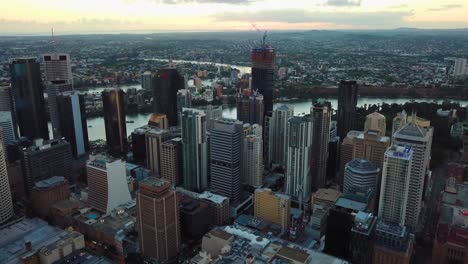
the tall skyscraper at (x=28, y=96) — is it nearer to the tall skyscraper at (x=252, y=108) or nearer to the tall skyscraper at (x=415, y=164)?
the tall skyscraper at (x=252, y=108)

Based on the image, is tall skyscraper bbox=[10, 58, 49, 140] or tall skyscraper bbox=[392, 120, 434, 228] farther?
tall skyscraper bbox=[10, 58, 49, 140]

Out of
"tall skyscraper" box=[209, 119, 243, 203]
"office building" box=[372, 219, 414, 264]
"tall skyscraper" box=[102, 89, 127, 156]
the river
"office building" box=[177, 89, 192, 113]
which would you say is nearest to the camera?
"office building" box=[372, 219, 414, 264]

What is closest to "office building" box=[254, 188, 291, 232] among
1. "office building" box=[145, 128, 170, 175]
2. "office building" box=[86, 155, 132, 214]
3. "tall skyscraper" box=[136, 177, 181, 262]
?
"tall skyscraper" box=[136, 177, 181, 262]

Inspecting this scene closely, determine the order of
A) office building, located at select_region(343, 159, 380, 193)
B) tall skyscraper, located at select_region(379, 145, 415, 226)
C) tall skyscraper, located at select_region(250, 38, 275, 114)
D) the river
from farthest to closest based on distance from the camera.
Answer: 1. the river
2. tall skyscraper, located at select_region(250, 38, 275, 114)
3. office building, located at select_region(343, 159, 380, 193)
4. tall skyscraper, located at select_region(379, 145, 415, 226)

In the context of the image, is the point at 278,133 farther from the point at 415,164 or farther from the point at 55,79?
the point at 55,79

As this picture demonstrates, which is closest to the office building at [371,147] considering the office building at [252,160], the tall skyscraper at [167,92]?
the office building at [252,160]

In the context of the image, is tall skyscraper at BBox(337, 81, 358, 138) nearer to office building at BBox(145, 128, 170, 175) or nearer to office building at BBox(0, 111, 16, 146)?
office building at BBox(145, 128, 170, 175)
